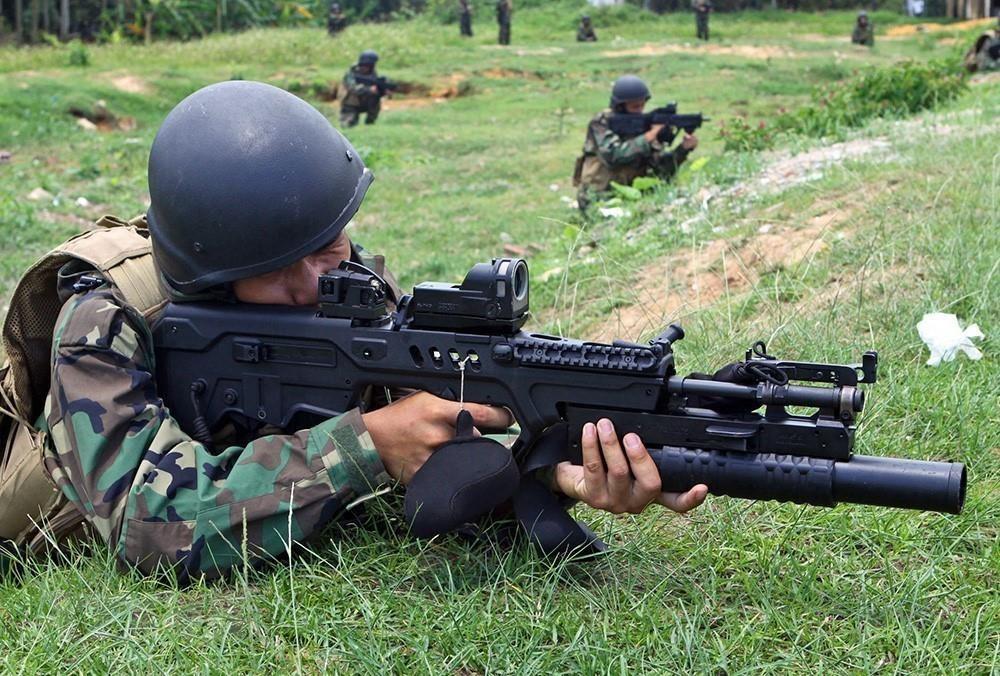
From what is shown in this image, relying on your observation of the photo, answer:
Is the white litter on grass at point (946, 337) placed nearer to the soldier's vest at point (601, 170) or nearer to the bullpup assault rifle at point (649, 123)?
the soldier's vest at point (601, 170)

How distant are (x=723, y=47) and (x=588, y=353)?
90.1ft

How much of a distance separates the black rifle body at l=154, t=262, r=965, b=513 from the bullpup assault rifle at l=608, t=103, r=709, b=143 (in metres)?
8.58

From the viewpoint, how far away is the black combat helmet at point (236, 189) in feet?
9.09

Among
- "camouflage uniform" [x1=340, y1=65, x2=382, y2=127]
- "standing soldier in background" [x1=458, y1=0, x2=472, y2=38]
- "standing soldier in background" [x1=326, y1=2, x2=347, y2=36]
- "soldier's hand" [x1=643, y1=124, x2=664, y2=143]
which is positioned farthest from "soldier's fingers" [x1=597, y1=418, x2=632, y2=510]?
"standing soldier in background" [x1=458, y1=0, x2=472, y2=38]

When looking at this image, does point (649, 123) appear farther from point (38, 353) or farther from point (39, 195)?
point (38, 353)

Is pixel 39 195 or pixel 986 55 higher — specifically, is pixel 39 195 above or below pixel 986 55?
below

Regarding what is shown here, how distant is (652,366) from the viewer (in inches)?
92.4

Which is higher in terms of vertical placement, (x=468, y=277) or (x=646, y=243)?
(x=468, y=277)

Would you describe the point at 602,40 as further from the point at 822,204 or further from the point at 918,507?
the point at 918,507

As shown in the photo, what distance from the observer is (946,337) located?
3.90 meters

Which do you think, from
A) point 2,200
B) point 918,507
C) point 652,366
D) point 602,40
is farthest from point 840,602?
point 602,40

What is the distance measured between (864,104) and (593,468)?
9.46m

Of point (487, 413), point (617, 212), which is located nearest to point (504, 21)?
point (617, 212)

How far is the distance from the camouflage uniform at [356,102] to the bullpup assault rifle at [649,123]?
9.17 meters
